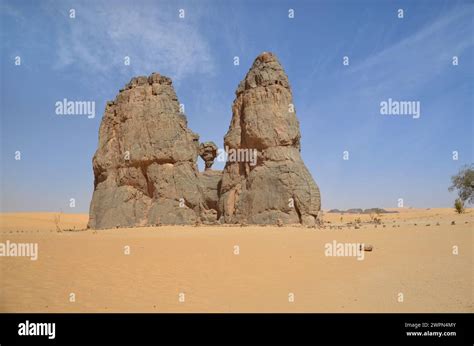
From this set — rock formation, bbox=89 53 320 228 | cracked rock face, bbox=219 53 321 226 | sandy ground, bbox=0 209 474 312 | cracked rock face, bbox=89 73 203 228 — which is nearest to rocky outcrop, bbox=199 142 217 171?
rock formation, bbox=89 53 320 228

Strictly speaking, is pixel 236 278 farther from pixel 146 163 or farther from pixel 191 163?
pixel 146 163

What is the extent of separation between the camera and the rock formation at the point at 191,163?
24.5 meters

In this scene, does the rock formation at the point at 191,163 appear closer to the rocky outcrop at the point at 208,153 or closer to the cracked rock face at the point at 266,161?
the cracked rock face at the point at 266,161

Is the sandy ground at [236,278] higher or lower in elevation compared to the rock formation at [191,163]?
lower

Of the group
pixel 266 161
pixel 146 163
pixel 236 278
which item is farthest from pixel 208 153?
pixel 236 278

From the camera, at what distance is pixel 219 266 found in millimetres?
9977

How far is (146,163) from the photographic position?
87.2 ft

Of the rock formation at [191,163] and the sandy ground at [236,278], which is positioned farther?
the rock formation at [191,163]

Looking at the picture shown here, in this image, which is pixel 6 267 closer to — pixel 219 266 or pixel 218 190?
pixel 219 266

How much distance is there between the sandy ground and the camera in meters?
6.75

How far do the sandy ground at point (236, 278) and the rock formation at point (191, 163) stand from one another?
1100 centimetres

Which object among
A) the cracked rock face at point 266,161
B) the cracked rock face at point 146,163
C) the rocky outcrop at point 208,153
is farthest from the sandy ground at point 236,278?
the rocky outcrop at point 208,153
